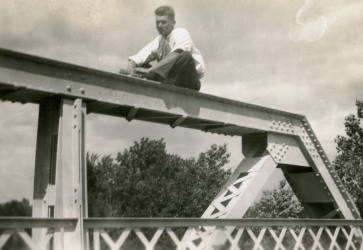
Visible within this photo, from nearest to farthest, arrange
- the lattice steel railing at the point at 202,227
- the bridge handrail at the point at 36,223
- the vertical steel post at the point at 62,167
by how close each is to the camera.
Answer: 1. the bridge handrail at the point at 36,223
2. the vertical steel post at the point at 62,167
3. the lattice steel railing at the point at 202,227

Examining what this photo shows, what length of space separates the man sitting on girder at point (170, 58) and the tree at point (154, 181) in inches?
1601

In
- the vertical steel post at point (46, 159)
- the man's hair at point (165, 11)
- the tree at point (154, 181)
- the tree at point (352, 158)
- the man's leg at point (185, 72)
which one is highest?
the tree at point (154, 181)

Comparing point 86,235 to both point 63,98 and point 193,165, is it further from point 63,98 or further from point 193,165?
point 193,165

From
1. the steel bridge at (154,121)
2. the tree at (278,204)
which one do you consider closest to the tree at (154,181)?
the tree at (278,204)

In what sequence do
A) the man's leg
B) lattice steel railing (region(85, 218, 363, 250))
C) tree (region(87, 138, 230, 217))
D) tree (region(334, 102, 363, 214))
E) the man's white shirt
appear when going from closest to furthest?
lattice steel railing (region(85, 218, 363, 250)) < the man's leg < the man's white shirt < tree (region(334, 102, 363, 214)) < tree (region(87, 138, 230, 217))

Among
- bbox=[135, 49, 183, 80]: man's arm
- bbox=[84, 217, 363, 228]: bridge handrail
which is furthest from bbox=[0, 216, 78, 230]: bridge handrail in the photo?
bbox=[135, 49, 183, 80]: man's arm

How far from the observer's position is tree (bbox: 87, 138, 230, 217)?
57.5 metres

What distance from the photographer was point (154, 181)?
206 ft

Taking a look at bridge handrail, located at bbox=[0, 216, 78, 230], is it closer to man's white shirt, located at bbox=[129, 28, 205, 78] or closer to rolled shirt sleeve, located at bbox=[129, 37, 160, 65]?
man's white shirt, located at bbox=[129, 28, 205, 78]

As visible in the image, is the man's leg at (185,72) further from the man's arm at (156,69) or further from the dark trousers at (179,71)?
the man's arm at (156,69)

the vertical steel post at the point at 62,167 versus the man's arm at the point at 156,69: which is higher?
the man's arm at the point at 156,69

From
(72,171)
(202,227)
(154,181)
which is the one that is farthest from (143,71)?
(154,181)

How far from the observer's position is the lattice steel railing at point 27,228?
5293 millimetres

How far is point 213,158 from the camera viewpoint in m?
71.1
